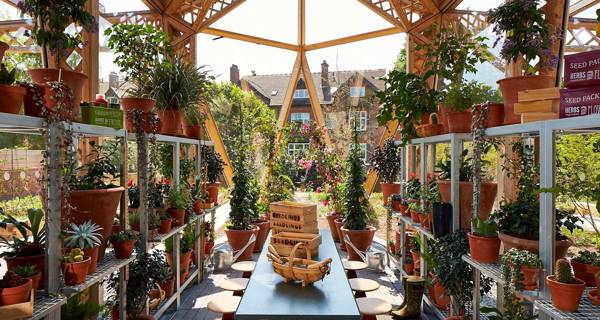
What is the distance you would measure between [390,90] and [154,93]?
2.39 m

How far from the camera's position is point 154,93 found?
3900 mm

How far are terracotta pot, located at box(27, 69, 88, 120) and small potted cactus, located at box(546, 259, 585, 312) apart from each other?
237cm

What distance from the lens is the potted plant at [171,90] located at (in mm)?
3893

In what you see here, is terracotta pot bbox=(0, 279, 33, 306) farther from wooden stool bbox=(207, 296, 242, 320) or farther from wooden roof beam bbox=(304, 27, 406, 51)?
wooden roof beam bbox=(304, 27, 406, 51)

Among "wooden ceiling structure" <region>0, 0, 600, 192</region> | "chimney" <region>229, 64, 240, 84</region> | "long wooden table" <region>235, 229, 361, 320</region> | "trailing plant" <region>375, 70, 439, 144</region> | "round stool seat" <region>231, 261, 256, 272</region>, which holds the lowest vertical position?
"round stool seat" <region>231, 261, 256, 272</region>

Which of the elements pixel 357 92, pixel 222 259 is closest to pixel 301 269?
pixel 222 259

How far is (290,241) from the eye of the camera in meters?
2.51

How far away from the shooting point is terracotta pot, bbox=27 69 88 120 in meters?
2.19

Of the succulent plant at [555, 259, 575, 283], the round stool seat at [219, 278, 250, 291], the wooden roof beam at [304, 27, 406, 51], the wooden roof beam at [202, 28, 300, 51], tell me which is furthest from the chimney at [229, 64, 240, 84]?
the succulent plant at [555, 259, 575, 283]

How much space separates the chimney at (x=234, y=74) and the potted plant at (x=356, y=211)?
6.88 m

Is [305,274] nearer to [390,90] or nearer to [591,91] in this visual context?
[591,91]

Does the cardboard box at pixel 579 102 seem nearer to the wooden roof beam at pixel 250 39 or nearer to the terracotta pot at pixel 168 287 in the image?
the terracotta pot at pixel 168 287

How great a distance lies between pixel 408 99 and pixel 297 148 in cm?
442

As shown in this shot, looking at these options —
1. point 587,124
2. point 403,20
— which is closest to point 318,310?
point 587,124
